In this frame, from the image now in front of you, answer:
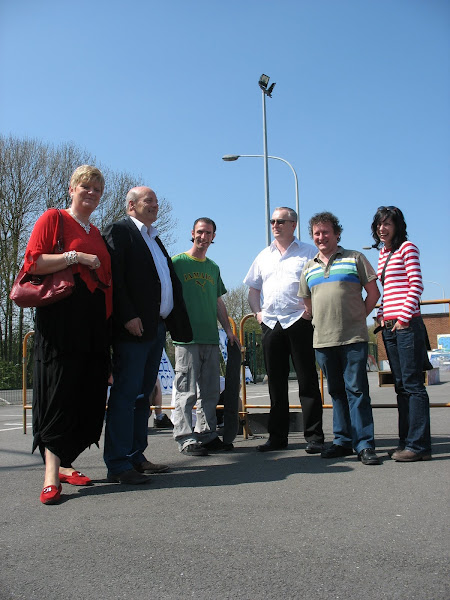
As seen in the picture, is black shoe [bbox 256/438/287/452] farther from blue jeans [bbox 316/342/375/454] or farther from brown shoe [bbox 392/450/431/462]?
brown shoe [bbox 392/450/431/462]

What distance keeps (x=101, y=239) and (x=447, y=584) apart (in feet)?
10.5

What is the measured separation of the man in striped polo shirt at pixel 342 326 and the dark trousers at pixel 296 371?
283 mm

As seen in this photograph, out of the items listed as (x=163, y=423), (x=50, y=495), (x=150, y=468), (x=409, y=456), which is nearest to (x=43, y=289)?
(x=50, y=495)

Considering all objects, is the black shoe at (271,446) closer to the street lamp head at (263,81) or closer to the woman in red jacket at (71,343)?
the woman in red jacket at (71,343)

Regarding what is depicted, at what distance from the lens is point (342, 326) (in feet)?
17.2

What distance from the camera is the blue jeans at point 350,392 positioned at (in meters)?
5.08

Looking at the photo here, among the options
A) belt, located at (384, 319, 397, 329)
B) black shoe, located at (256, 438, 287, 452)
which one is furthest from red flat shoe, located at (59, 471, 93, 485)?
belt, located at (384, 319, 397, 329)

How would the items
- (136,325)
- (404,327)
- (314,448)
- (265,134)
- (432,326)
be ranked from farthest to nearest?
(432,326), (265,134), (314,448), (404,327), (136,325)

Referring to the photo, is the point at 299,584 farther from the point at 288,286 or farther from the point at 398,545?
the point at 288,286

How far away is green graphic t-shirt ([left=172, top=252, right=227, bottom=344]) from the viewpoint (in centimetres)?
595

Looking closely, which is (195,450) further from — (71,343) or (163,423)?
(163,423)

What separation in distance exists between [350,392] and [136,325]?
73.9 inches

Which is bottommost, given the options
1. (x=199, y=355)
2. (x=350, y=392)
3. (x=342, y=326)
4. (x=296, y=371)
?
(x=350, y=392)

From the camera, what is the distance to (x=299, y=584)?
245cm
